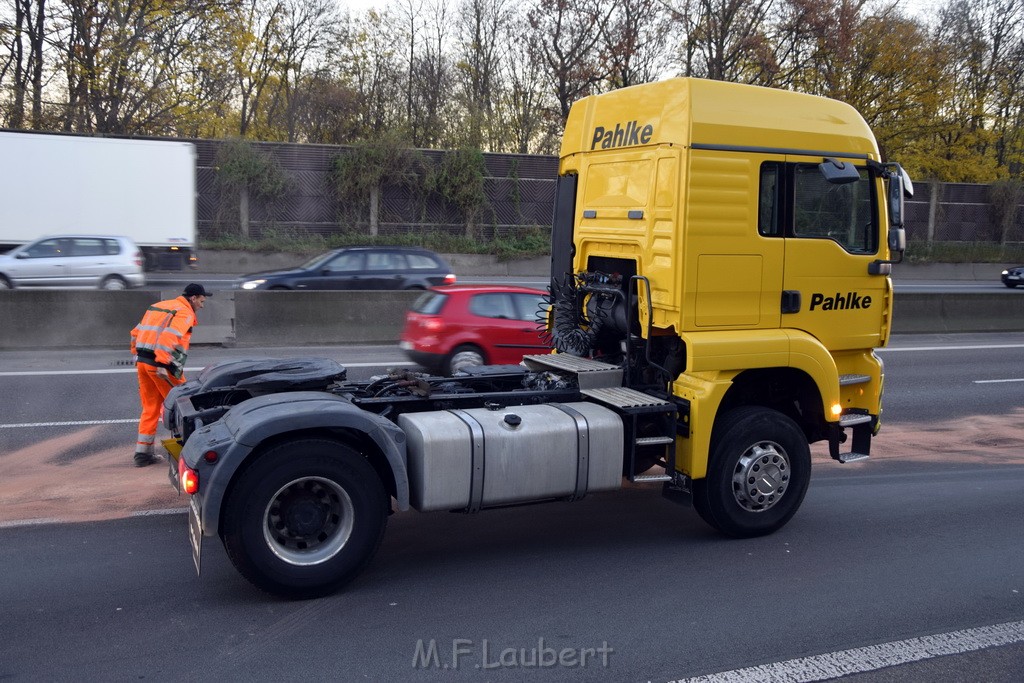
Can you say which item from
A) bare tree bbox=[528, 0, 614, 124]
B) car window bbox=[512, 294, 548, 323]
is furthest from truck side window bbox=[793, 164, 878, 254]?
bare tree bbox=[528, 0, 614, 124]

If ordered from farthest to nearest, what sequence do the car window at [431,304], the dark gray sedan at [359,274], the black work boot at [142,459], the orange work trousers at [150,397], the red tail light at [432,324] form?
the dark gray sedan at [359,274], the car window at [431,304], the red tail light at [432,324], the black work boot at [142,459], the orange work trousers at [150,397]

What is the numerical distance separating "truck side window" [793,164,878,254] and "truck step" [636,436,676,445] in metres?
1.78

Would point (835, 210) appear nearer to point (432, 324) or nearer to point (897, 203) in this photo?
point (897, 203)

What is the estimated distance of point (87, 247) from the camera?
22.2 metres

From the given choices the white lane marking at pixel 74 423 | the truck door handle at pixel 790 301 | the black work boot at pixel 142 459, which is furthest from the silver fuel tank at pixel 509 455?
the white lane marking at pixel 74 423

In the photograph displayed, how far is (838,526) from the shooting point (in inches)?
282

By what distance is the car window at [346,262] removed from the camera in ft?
66.4

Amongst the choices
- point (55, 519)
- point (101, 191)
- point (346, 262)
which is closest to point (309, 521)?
point (55, 519)

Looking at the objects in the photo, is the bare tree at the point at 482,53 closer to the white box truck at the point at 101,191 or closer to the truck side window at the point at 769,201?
the white box truck at the point at 101,191

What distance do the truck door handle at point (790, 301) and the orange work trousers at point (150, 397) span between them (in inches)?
200

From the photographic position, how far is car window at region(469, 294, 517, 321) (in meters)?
12.9

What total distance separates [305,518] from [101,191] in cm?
2486

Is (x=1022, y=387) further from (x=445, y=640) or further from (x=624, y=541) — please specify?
(x=445, y=640)

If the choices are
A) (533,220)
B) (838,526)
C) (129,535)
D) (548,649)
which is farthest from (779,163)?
(533,220)
